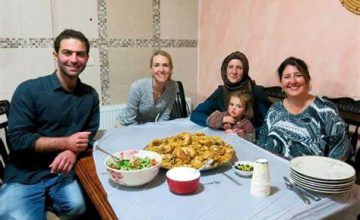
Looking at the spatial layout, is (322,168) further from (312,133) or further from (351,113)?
(351,113)

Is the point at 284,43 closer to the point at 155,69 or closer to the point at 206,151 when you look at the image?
the point at 155,69

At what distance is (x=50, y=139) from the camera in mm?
1515

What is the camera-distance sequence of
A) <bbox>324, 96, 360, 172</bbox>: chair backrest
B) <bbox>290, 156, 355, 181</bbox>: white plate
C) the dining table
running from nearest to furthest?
the dining table, <bbox>290, 156, 355, 181</bbox>: white plate, <bbox>324, 96, 360, 172</bbox>: chair backrest

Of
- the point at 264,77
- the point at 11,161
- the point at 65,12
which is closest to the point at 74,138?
the point at 11,161

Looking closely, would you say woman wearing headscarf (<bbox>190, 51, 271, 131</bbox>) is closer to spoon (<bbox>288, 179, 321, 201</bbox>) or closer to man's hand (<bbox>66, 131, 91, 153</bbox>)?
man's hand (<bbox>66, 131, 91, 153</bbox>)

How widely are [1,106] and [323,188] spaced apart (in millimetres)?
1723

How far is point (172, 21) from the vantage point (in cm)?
325

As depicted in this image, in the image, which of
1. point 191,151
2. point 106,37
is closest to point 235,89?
point 191,151

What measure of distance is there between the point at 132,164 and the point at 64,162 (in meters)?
0.50

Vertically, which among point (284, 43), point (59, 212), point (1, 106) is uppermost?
point (284, 43)

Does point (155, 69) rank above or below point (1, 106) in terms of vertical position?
above

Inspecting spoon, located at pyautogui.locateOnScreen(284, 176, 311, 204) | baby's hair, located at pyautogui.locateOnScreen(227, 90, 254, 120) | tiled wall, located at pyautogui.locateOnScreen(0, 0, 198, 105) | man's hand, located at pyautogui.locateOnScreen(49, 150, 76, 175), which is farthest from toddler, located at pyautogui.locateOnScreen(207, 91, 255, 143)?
tiled wall, located at pyautogui.locateOnScreen(0, 0, 198, 105)

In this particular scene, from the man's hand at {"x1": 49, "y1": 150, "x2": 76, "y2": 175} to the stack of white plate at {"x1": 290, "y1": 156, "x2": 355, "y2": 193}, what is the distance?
1031mm

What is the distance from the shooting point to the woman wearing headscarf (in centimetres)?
207
